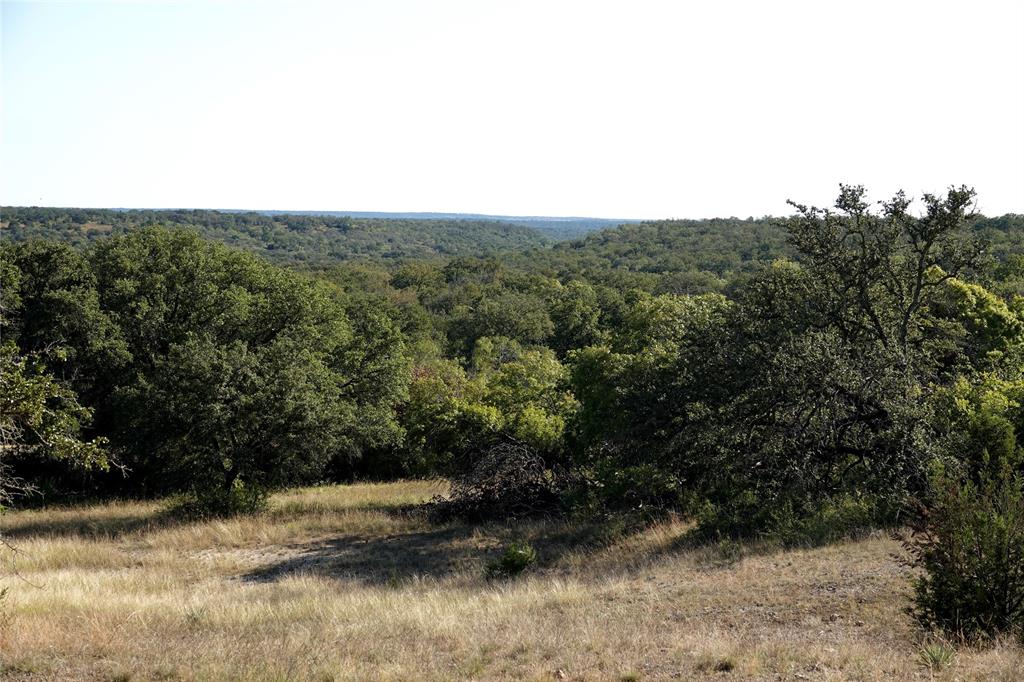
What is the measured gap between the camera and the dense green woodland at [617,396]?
13828 millimetres

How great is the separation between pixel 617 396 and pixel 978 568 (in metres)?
10.4

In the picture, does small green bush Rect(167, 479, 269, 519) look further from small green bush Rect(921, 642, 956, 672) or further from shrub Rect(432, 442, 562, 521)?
small green bush Rect(921, 642, 956, 672)

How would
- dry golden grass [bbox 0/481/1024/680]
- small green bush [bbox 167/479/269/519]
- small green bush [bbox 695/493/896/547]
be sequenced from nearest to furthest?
dry golden grass [bbox 0/481/1024/680] < small green bush [bbox 695/493/896/547] < small green bush [bbox 167/479/269/519]

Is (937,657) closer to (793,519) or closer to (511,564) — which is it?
(793,519)

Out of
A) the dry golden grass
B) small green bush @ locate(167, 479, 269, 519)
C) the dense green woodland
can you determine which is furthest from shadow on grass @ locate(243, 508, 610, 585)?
small green bush @ locate(167, 479, 269, 519)

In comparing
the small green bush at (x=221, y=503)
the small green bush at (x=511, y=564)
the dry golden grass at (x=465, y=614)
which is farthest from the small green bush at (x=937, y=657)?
the small green bush at (x=221, y=503)

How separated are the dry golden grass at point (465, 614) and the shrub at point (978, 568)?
44 centimetres

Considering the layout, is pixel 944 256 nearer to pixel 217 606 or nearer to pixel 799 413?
pixel 799 413

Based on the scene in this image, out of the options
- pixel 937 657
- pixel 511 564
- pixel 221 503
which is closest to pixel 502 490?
pixel 511 564

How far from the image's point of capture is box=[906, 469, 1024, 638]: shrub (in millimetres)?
8023

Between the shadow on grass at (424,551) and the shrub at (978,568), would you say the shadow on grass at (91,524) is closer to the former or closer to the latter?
the shadow on grass at (424,551)

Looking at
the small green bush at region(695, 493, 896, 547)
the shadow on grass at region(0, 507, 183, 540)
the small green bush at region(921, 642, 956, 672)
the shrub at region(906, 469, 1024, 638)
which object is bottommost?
the shadow on grass at region(0, 507, 183, 540)

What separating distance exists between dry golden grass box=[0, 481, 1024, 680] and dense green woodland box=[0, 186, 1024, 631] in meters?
1.52

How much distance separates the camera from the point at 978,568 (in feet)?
26.6
